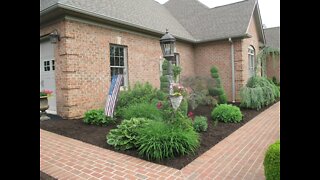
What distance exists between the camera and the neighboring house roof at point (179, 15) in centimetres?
862

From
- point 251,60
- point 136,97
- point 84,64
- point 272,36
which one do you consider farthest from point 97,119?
point 272,36

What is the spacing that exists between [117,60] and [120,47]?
1.99 feet

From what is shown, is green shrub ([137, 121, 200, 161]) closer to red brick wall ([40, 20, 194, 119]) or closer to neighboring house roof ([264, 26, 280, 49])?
red brick wall ([40, 20, 194, 119])

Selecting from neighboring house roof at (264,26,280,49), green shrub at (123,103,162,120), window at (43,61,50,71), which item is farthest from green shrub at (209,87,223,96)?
neighboring house roof at (264,26,280,49)

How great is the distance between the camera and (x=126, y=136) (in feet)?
17.1

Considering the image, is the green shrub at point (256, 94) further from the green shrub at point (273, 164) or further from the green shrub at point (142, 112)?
the green shrub at point (273, 164)

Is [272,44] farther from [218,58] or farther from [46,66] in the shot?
[46,66]

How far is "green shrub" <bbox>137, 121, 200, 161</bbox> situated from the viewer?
4.46m

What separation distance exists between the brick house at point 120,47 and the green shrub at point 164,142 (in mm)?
4179
